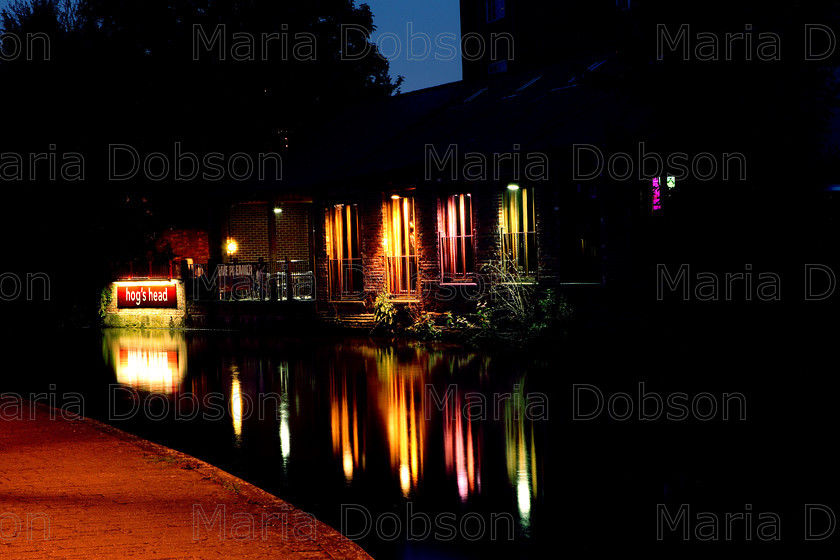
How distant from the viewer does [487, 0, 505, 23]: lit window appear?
44903 millimetres

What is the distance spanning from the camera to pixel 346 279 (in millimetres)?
26281

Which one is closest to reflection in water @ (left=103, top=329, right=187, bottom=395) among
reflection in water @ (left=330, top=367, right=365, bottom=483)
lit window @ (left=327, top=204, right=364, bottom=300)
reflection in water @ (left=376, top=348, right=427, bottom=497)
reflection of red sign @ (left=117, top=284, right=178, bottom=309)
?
reflection of red sign @ (left=117, top=284, right=178, bottom=309)

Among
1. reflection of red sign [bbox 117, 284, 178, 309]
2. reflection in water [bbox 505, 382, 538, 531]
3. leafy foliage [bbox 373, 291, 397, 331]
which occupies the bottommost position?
reflection in water [bbox 505, 382, 538, 531]

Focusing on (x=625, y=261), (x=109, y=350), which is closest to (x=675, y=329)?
(x=625, y=261)

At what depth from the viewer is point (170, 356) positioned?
2039 cm

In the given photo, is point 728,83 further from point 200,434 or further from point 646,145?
point 200,434

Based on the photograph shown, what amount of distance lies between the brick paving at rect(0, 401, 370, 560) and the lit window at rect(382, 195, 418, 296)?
48.1 ft

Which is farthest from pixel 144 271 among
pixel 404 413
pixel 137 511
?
pixel 137 511

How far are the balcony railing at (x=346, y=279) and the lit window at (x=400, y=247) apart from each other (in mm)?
1399

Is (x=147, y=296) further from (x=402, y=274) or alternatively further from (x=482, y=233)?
(x=482, y=233)

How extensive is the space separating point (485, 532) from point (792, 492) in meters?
2.63

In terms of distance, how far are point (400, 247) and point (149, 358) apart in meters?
7.31

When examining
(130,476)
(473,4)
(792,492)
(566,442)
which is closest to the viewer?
(792,492)

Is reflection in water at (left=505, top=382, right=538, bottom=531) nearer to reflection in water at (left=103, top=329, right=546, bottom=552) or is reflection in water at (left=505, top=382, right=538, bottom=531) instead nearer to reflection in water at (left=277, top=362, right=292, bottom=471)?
reflection in water at (left=103, top=329, right=546, bottom=552)
